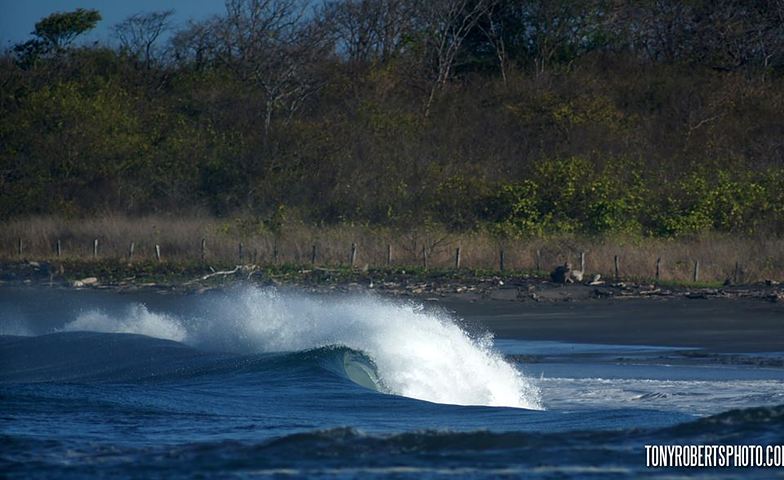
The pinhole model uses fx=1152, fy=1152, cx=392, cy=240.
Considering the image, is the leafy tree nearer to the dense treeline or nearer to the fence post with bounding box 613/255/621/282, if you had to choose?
the dense treeline

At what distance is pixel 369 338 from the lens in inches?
657

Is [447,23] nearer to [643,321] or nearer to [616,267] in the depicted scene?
[616,267]

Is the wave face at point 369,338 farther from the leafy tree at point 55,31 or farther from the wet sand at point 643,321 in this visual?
the leafy tree at point 55,31

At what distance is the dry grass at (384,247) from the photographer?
2814 centimetres

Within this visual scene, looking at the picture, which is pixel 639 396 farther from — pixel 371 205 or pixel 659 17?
pixel 659 17

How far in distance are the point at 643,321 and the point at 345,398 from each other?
34.7ft

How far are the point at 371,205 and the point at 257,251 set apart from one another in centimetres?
808

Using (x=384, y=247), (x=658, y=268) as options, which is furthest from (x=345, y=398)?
(x=384, y=247)

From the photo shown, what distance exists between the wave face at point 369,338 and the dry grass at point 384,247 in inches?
293

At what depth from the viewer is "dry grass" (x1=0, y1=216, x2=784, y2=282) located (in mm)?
28141

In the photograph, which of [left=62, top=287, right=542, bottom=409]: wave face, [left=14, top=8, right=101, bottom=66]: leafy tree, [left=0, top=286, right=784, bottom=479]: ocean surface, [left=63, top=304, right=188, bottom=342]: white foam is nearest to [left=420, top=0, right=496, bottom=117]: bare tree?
[left=14, top=8, right=101, bottom=66]: leafy tree

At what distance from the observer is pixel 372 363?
14992 millimetres

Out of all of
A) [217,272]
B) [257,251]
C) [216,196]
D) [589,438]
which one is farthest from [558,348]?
[216,196]

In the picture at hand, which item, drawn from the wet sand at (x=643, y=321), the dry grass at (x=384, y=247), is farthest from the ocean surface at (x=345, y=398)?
the dry grass at (x=384, y=247)
